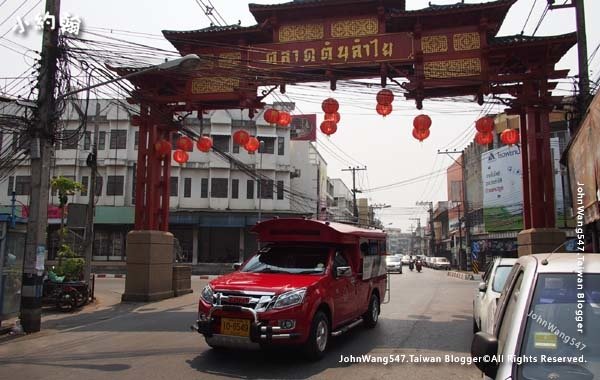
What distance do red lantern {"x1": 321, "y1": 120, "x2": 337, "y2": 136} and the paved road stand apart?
16.6ft

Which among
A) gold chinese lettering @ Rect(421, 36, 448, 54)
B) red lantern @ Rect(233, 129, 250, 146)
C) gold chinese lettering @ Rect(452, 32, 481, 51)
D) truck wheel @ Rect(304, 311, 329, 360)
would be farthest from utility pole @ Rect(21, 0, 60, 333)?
gold chinese lettering @ Rect(452, 32, 481, 51)

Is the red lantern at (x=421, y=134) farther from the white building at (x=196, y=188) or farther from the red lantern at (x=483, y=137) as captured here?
the white building at (x=196, y=188)

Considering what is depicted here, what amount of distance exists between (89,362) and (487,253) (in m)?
44.4

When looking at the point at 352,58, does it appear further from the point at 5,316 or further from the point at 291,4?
the point at 5,316

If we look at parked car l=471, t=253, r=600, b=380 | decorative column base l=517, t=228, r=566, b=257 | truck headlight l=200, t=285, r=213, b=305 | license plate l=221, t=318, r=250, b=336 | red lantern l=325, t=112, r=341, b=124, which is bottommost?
license plate l=221, t=318, r=250, b=336

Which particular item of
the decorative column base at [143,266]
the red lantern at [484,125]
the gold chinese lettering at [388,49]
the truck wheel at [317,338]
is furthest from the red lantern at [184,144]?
the truck wheel at [317,338]

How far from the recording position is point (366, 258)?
33.6 ft

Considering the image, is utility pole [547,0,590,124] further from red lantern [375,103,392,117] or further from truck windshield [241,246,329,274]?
truck windshield [241,246,329,274]

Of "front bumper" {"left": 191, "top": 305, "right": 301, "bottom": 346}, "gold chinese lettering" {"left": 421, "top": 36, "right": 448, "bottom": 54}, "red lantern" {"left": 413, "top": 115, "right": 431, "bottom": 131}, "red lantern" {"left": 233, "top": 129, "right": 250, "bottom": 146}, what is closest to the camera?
"front bumper" {"left": 191, "top": 305, "right": 301, "bottom": 346}

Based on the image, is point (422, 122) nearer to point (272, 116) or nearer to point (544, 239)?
point (272, 116)

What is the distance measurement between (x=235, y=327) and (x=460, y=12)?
1069 centimetres

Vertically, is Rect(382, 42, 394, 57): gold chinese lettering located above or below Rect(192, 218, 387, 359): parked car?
A: above

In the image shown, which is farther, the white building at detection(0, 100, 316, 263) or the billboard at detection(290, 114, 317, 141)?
the billboard at detection(290, 114, 317, 141)

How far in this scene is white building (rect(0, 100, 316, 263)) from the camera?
41500 mm
